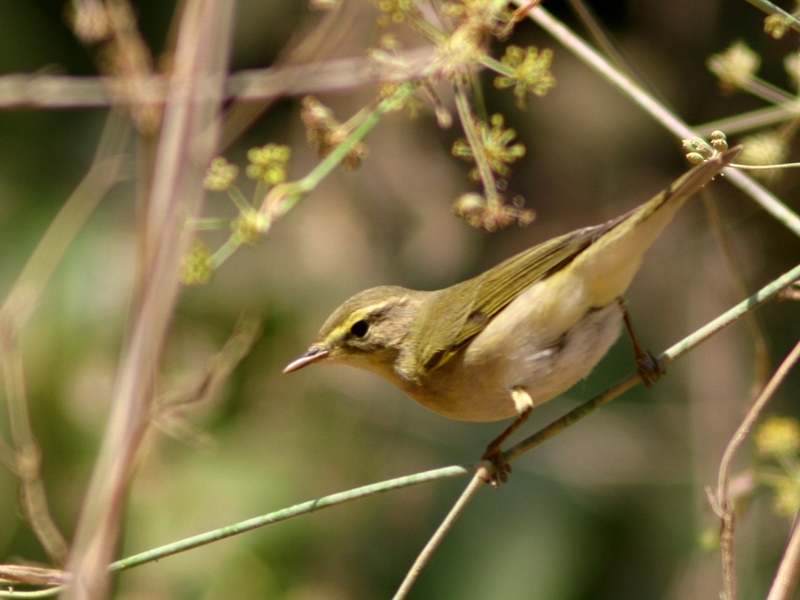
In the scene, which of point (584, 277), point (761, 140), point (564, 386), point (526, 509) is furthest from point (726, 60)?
point (526, 509)

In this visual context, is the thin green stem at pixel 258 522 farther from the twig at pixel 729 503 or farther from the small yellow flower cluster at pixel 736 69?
the small yellow flower cluster at pixel 736 69

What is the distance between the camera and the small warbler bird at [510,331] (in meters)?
2.54

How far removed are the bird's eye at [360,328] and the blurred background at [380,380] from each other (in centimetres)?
81

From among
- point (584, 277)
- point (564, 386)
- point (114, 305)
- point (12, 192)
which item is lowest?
point (564, 386)

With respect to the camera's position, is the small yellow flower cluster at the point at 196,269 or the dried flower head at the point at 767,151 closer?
the small yellow flower cluster at the point at 196,269

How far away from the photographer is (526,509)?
4.14 meters

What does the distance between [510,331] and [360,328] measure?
55cm

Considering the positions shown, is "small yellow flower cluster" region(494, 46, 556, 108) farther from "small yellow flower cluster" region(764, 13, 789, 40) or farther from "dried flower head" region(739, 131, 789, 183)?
"dried flower head" region(739, 131, 789, 183)

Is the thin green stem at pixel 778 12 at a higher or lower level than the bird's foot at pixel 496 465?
higher

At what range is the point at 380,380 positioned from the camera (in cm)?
509

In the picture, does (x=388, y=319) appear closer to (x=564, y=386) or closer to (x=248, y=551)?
(x=564, y=386)

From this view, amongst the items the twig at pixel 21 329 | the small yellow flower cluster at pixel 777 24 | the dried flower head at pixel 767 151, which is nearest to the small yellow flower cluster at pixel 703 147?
the small yellow flower cluster at pixel 777 24

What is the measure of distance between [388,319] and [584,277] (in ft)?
2.50

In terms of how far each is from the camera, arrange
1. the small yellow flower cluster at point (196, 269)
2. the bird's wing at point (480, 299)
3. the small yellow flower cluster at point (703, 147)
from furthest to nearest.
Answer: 1. the bird's wing at point (480, 299)
2. the small yellow flower cluster at point (196, 269)
3. the small yellow flower cluster at point (703, 147)
